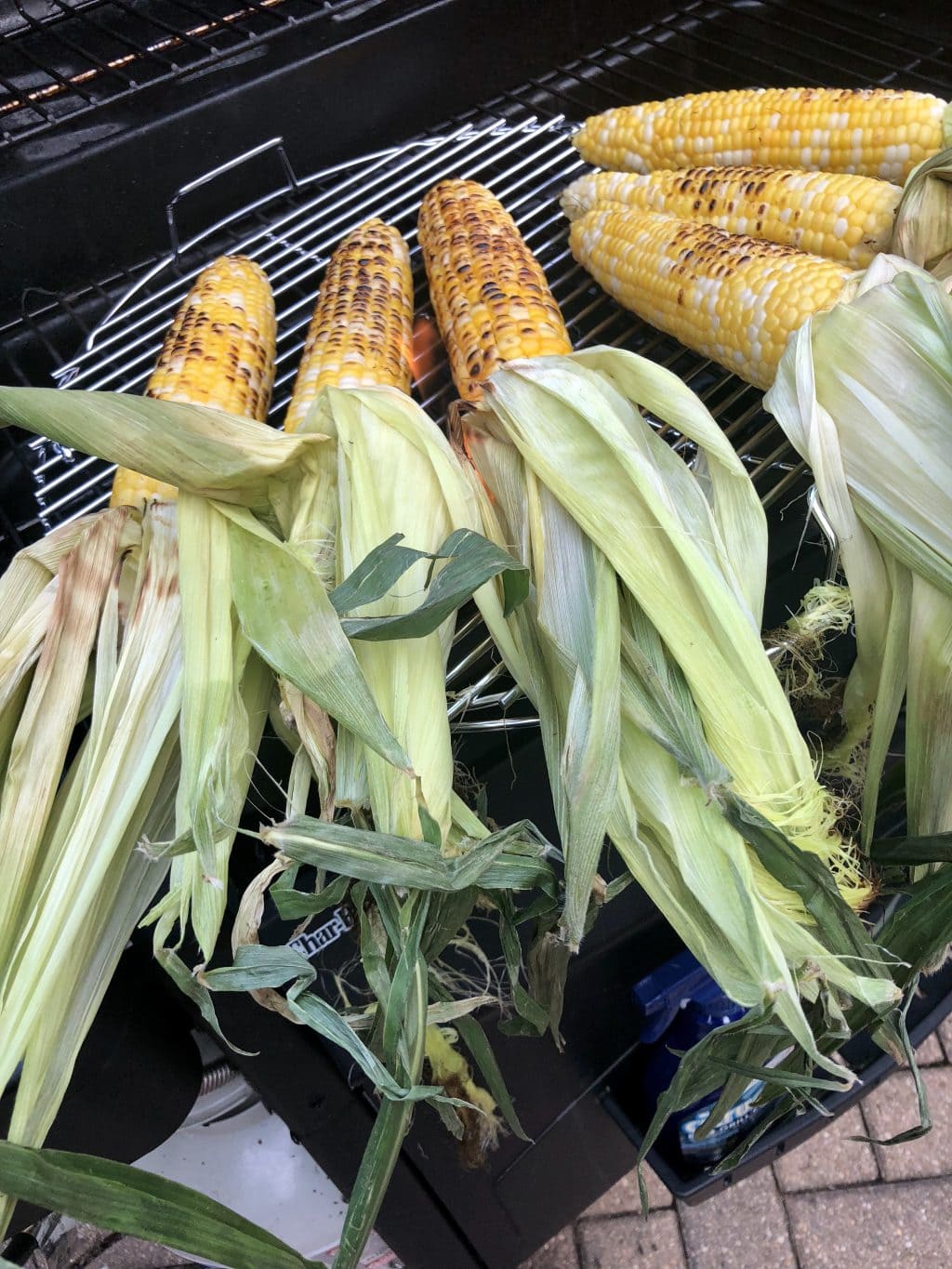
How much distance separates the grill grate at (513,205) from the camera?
1415 millimetres

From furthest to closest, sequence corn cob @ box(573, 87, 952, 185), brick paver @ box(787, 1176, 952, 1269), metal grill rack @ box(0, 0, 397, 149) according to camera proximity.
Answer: brick paver @ box(787, 1176, 952, 1269), metal grill rack @ box(0, 0, 397, 149), corn cob @ box(573, 87, 952, 185)

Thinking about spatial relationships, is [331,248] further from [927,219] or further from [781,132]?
[927,219]

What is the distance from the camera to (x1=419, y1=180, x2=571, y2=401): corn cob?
4.08 ft

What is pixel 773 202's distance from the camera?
1.37 meters

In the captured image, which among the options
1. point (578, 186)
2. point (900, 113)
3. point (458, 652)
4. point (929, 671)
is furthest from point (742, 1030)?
point (578, 186)

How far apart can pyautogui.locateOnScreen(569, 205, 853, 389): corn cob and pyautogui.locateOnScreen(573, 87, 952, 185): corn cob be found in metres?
0.19

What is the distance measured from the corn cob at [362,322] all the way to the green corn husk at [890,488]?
0.55 meters

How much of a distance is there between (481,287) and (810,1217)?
179cm

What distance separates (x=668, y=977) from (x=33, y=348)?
1.35 metres

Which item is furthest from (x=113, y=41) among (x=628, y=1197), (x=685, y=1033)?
(x=628, y=1197)

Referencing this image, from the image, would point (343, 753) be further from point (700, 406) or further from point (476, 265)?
point (476, 265)

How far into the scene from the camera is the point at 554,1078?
1.30 meters

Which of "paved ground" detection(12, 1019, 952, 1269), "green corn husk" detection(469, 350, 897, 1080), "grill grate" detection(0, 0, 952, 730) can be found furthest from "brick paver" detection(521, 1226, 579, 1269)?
"grill grate" detection(0, 0, 952, 730)

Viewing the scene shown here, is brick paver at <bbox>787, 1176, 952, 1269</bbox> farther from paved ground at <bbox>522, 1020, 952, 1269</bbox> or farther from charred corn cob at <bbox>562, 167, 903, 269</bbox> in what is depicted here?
charred corn cob at <bbox>562, 167, 903, 269</bbox>
